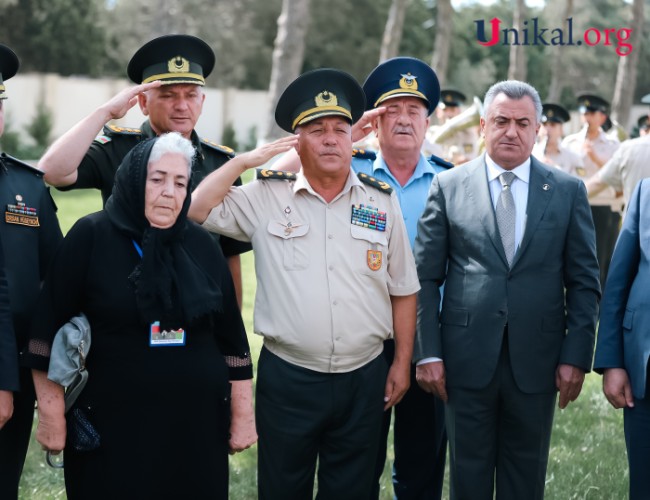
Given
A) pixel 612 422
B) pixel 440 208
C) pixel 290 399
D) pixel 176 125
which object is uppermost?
pixel 176 125

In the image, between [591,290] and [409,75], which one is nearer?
[591,290]

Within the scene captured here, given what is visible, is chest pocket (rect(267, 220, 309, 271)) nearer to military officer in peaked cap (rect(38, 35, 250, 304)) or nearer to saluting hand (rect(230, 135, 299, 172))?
saluting hand (rect(230, 135, 299, 172))

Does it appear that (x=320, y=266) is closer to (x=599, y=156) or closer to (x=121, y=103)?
(x=121, y=103)

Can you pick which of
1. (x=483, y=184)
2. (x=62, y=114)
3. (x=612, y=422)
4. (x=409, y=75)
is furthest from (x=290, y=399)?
(x=62, y=114)

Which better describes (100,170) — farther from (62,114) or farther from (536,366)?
(62,114)

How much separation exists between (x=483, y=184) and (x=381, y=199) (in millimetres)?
495

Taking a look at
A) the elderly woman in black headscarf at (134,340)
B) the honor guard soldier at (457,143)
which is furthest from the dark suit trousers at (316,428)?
the honor guard soldier at (457,143)

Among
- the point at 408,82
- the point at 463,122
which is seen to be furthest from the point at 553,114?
the point at 408,82

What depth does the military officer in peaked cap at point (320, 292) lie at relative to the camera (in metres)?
4.18

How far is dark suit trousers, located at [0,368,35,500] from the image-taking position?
395 centimetres

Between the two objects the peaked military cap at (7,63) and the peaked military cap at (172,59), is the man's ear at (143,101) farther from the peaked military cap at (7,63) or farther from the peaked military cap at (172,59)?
the peaked military cap at (7,63)

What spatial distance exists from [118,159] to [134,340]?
1.44m

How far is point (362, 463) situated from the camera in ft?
14.1

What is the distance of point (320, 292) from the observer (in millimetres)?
4156
